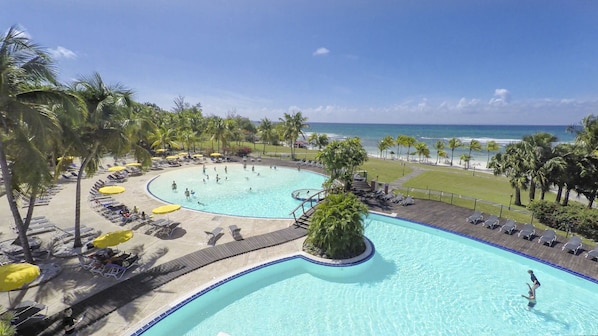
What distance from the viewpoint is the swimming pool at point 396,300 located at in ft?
30.3

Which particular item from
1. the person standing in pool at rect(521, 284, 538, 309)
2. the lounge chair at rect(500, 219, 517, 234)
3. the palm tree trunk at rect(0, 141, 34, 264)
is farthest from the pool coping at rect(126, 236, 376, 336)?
the lounge chair at rect(500, 219, 517, 234)

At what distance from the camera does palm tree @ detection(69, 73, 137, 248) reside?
39.4 feet

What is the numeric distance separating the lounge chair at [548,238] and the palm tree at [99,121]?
2303 centimetres

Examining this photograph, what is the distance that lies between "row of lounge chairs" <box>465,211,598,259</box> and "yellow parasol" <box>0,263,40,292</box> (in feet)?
73.8

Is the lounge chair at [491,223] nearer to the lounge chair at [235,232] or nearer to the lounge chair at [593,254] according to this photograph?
the lounge chair at [593,254]

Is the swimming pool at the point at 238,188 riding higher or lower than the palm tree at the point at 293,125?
lower

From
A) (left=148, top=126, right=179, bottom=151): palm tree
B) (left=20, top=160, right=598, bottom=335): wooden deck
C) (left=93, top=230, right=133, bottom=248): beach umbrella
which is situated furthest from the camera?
(left=148, top=126, right=179, bottom=151): palm tree

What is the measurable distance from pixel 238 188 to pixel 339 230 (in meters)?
16.5

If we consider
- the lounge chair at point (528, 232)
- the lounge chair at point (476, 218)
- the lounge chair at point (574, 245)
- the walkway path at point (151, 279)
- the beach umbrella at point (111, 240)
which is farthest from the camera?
the lounge chair at point (476, 218)

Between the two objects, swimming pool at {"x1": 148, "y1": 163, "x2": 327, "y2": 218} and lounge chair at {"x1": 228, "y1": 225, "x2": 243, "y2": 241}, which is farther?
swimming pool at {"x1": 148, "y1": 163, "x2": 327, "y2": 218}

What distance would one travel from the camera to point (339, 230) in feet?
42.9

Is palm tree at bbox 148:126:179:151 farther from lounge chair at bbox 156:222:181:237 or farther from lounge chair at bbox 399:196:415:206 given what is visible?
lounge chair at bbox 399:196:415:206

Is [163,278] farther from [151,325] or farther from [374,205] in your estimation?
[374,205]

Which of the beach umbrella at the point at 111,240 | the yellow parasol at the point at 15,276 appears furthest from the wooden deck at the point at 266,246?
the beach umbrella at the point at 111,240
